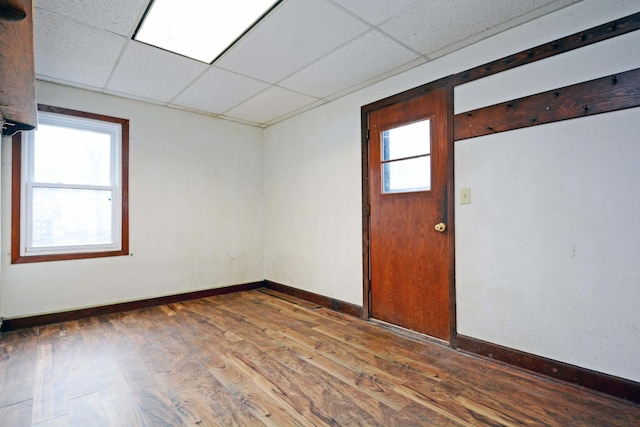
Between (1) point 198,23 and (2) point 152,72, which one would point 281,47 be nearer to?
→ (1) point 198,23

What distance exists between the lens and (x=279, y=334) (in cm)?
291

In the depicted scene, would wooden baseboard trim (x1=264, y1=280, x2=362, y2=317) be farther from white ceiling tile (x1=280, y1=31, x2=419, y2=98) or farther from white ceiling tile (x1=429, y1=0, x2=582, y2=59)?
white ceiling tile (x1=429, y1=0, x2=582, y2=59)

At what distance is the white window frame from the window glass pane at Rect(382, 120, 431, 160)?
9.88 ft

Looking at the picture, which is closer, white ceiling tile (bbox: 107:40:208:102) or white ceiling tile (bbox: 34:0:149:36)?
white ceiling tile (bbox: 34:0:149:36)

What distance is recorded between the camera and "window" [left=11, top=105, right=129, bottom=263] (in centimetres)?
312

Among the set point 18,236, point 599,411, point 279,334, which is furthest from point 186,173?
point 599,411

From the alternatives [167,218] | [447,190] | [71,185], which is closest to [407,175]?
[447,190]

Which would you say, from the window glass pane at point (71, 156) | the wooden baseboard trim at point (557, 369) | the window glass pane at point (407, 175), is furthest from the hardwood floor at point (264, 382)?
the window glass pane at point (71, 156)

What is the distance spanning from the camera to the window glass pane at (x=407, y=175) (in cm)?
281

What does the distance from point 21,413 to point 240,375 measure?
118cm

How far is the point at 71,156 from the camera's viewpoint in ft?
11.2

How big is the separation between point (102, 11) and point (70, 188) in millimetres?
2064

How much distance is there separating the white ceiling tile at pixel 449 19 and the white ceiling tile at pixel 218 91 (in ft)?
5.08

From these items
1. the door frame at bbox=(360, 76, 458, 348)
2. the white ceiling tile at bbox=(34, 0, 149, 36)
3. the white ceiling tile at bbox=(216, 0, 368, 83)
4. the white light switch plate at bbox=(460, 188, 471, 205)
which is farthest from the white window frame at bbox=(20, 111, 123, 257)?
the white light switch plate at bbox=(460, 188, 471, 205)
